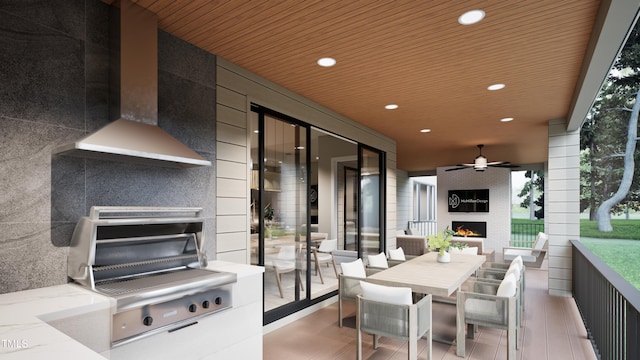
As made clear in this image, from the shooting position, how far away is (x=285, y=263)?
4113mm

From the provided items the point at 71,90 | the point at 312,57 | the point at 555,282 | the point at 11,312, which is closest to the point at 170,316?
the point at 11,312

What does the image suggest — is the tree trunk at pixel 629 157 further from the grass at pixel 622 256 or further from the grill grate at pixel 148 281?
the grill grate at pixel 148 281

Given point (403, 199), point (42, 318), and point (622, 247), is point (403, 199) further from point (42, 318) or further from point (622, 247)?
point (42, 318)

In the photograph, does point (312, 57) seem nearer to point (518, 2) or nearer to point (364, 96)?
point (364, 96)

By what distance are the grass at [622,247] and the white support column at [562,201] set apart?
99cm

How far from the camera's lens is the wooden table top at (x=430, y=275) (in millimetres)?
3025

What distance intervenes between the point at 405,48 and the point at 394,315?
7.03ft

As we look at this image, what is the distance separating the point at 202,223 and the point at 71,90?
44.7 inches

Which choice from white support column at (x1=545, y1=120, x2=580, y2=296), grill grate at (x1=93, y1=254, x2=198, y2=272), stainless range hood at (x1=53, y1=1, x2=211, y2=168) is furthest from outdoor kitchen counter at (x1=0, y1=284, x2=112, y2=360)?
white support column at (x1=545, y1=120, x2=580, y2=296)

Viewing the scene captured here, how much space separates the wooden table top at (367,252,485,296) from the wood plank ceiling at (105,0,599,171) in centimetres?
197

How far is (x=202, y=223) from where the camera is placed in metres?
2.52

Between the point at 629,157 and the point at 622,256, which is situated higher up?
the point at 629,157

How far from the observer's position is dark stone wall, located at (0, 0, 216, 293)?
6.03 feet

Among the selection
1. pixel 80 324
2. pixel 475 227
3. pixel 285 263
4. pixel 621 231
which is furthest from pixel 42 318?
pixel 475 227
